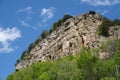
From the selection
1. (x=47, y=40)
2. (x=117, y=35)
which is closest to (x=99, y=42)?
(x=117, y=35)

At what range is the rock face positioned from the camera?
138 metres

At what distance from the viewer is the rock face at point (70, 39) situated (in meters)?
138

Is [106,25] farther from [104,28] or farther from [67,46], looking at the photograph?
[67,46]

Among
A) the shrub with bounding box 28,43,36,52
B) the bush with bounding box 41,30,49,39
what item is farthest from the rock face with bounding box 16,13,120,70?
the shrub with bounding box 28,43,36,52

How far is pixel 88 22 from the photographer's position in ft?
483

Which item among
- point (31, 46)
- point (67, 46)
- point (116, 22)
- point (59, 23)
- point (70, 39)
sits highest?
point (59, 23)

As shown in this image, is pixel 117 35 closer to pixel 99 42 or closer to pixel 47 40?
pixel 99 42

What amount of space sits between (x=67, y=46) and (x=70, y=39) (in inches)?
127

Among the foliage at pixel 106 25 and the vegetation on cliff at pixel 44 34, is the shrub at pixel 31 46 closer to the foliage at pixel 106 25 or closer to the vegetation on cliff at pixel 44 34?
the vegetation on cliff at pixel 44 34

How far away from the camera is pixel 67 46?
13912 cm

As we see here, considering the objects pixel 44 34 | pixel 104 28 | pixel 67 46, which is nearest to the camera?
pixel 104 28

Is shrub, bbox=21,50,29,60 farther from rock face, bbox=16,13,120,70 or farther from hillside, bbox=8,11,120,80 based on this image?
rock face, bbox=16,13,120,70

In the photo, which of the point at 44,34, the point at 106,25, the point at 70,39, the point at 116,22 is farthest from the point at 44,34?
the point at 106,25

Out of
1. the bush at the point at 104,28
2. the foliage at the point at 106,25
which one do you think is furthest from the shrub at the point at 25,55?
the foliage at the point at 106,25
